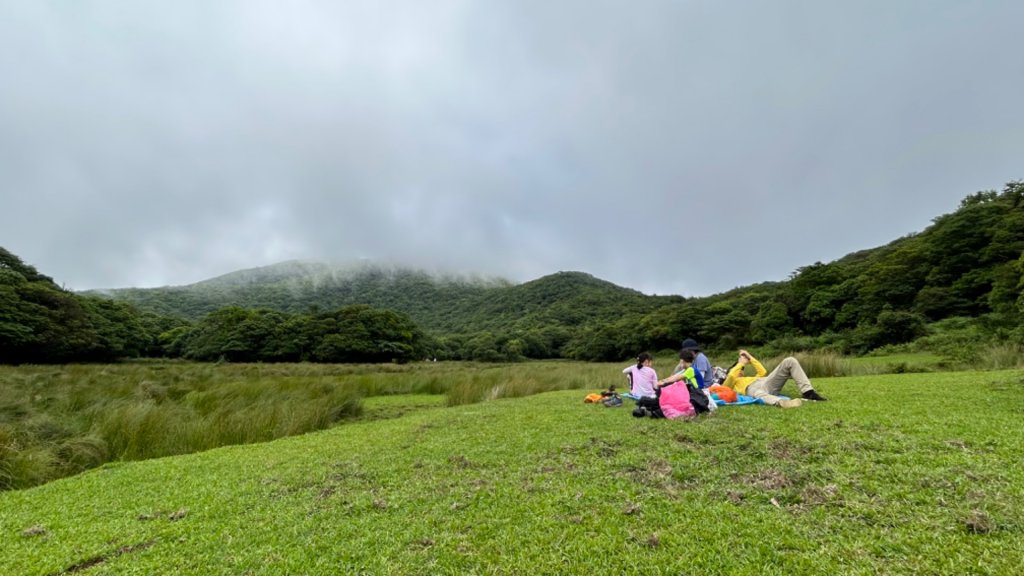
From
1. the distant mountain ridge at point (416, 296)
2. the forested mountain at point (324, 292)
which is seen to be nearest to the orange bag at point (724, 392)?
the distant mountain ridge at point (416, 296)

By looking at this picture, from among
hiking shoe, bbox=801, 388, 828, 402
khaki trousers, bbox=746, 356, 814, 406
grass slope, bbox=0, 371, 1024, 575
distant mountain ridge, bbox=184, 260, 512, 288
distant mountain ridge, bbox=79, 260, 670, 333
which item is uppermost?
distant mountain ridge, bbox=184, 260, 512, 288

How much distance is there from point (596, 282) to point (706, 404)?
89170 mm

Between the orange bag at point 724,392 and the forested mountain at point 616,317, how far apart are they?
10.9 meters

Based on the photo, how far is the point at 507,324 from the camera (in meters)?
75.9

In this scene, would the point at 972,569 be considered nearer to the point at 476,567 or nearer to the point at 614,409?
the point at 476,567

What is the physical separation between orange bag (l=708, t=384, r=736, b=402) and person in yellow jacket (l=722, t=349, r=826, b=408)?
0.32 meters

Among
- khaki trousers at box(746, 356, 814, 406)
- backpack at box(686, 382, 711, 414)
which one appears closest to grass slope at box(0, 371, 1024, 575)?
backpack at box(686, 382, 711, 414)

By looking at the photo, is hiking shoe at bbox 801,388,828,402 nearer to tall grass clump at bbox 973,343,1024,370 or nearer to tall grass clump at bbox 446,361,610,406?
tall grass clump at bbox 973,343,1024,370

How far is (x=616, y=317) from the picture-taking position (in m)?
68.0

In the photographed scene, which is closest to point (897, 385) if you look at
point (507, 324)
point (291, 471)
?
point (291, 471)

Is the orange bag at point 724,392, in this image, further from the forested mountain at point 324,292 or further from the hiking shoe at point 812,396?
the forested mountain at point 324,292

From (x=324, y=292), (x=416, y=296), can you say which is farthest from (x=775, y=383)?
(x=324, y=292)

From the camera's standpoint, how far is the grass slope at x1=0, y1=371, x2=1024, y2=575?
2.31 meters

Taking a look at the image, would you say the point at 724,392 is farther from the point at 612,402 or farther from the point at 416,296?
the point at 416,296
